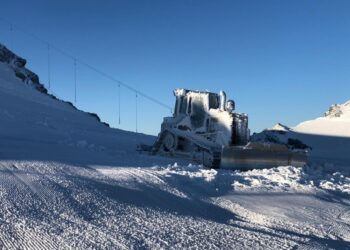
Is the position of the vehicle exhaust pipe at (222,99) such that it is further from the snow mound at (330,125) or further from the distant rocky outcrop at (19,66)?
the distant rocky outcrop at (19,66)

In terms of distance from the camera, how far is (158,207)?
8453 millimetres

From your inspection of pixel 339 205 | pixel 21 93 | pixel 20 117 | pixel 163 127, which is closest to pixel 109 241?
pixel 339 205

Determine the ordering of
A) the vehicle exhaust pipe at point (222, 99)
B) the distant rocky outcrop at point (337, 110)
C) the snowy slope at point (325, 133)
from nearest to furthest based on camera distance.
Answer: the vehicle exhaust pipe at point (222, 99)
the snowy slope at point (325, 133)
the distant rocky outcrop at point (337, 110)

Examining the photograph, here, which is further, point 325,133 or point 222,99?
point 325,133

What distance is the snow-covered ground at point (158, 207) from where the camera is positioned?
638 centimetres

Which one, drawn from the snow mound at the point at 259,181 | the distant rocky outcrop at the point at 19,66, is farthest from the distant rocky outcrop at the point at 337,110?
the snow mound at the point at 259,181

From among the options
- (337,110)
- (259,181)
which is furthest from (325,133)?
(259,181)

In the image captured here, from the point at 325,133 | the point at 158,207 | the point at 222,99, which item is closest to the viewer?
the point at 158,207

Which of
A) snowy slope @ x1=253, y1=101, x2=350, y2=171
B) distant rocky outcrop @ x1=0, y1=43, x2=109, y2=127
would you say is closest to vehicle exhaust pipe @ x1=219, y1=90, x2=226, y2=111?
Result: snowy slope @ x1=253, y1=101, x2=350, y2=171

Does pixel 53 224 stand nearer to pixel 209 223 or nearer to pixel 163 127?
pixel 209 223

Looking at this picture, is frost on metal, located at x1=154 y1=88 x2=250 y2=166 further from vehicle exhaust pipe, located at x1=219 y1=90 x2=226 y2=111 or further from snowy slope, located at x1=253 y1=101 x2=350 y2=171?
snowy slope, located at x1=253 y1=101 x2=350 y2=171

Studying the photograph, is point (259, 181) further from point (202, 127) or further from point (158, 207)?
point (202, 127)

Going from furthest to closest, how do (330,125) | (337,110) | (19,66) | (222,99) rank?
(337,110) < (19,66) < (330,125) < (222,99)

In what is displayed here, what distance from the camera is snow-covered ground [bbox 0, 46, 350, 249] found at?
6.38 m
